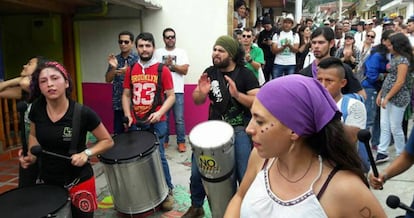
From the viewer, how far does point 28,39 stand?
645 cm

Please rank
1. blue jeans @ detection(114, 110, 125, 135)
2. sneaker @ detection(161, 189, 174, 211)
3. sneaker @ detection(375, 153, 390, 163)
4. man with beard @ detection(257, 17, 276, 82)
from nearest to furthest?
sneaker @ detection(161, 189, 174, 211)
sneaker @ detection(375, 153, 390, 163)
blue jeans @ detection(114, 110, 125, 135)
man with beard @ detection(257, 17, 276, 82)

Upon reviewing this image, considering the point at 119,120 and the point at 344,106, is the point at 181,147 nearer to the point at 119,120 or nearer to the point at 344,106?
the point at 119,120

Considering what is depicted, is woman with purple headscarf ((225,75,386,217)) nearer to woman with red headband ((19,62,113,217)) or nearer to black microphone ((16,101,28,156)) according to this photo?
woman with red headband ((19,62,113,217))

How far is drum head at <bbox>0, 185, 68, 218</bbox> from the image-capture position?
211cm

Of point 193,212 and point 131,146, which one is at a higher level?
point 131,146

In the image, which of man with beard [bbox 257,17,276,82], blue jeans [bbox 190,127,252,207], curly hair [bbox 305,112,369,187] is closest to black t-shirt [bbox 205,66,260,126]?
blue jeans [bbox 190,127,252,207]

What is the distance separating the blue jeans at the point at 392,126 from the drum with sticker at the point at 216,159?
3015 millimetres

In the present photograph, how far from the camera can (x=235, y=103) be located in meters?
3.17

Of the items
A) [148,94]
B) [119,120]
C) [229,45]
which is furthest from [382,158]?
[119,120]

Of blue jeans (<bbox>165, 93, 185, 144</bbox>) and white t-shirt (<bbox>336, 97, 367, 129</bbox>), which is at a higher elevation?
white t-shirt (<bbox>336, 97, 367, 129</bbox>)

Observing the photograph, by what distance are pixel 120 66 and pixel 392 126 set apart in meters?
3.73

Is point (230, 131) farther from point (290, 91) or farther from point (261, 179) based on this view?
point (290, 91)

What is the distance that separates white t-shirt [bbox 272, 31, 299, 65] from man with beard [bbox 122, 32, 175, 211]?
4.28 metres

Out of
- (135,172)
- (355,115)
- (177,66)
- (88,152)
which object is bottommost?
(135,172)
